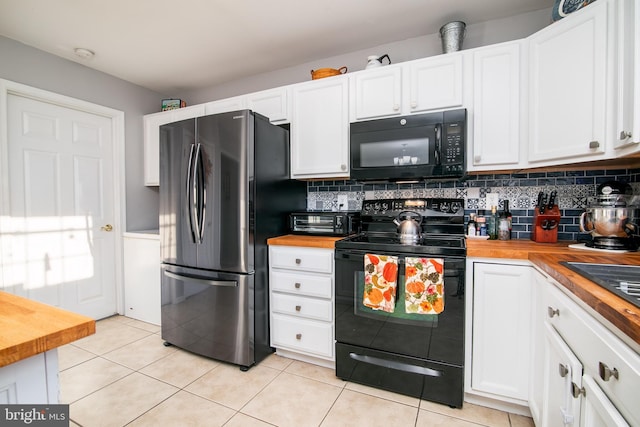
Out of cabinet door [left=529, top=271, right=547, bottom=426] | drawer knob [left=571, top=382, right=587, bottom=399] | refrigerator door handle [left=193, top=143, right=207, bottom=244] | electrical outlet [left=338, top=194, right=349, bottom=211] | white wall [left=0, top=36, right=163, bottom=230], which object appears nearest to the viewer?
drawer knob [left=571, top=382, right=587, bottom=399]

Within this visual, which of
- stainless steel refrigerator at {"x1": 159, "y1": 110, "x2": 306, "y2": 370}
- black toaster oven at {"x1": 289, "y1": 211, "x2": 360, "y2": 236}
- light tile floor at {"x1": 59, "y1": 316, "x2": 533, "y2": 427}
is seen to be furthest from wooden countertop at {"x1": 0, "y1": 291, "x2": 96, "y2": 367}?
black toaster oven at {"x1": 289, "y1": 211, "x2": 360, "y2": 236}

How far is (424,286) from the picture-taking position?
162 centimetres

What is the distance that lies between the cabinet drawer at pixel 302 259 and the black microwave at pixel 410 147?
64 centimetres

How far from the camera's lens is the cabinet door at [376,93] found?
207 cm

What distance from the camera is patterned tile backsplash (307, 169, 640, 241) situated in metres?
1.90

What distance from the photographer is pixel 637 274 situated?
1071 millimetres

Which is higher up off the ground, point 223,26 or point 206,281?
point 223,26

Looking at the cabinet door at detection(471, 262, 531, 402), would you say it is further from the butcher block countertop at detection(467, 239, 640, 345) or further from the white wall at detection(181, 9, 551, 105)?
the white wall at detection(181, 9, 551, 105)

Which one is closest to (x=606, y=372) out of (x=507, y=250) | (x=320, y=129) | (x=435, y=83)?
(x=507, y=250)

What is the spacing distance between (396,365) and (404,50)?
93.7 inches

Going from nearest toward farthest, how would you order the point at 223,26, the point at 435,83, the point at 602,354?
1. the point at 602,354
2. the point at 435,83
3. the point at 223,26

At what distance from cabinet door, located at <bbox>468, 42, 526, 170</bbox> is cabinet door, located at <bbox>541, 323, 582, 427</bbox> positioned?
1038 mm

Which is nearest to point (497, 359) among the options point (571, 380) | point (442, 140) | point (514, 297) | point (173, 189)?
point (514, 297)

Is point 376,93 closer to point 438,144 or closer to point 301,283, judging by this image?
point 438,144
